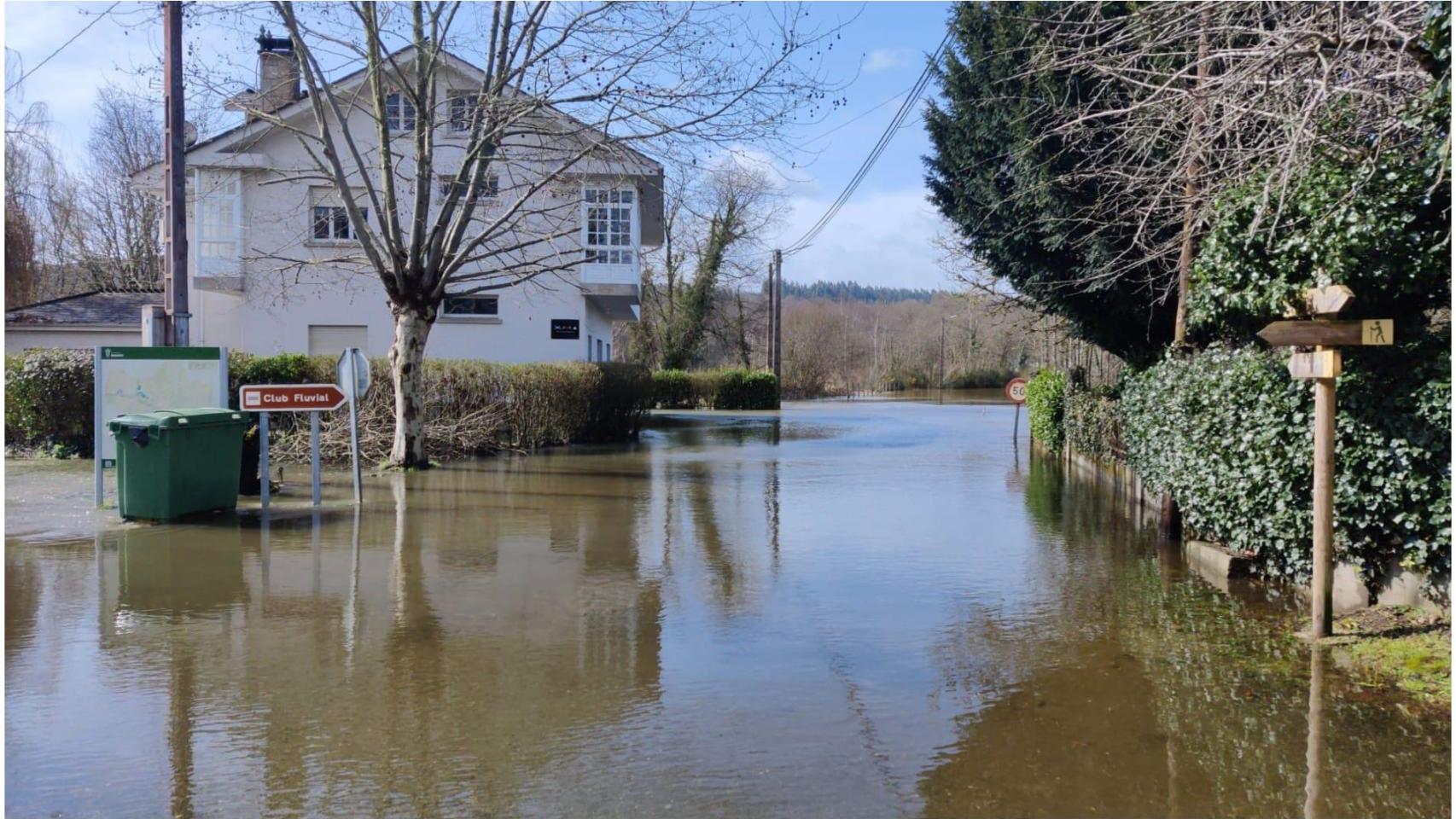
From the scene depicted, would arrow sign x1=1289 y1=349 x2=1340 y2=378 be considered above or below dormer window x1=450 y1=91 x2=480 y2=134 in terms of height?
below

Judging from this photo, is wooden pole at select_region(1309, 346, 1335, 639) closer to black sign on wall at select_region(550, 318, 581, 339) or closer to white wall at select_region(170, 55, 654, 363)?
white wall at select_region(170, 55, 654, 363)

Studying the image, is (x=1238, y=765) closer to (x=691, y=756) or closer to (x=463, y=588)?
(x=691, y=756)

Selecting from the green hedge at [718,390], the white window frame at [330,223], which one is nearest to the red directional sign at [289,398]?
the white window frame at [330,223]

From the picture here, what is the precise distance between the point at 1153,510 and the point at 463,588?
827 cm

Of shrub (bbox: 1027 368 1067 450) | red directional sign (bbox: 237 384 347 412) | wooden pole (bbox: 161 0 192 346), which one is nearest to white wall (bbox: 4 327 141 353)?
wooden pole (bbox: 161 0 192 346)

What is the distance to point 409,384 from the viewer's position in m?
16.7

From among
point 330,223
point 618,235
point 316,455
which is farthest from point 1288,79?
point 618,235

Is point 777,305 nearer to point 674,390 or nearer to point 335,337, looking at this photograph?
point 674,390

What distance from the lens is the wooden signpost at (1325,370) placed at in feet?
21.2

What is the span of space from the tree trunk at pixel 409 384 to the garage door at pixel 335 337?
11.5 m

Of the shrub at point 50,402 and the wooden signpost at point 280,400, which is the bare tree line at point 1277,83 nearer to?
the wooden signpost at point 280,400

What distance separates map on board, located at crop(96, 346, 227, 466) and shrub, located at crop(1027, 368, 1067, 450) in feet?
48.5

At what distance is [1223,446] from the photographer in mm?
8359

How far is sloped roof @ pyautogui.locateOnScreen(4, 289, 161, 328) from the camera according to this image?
1062 inches
